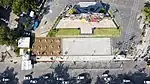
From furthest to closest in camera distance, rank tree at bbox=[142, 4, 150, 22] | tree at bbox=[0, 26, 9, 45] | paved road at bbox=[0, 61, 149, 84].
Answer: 1. tree at bbox=[142, 4, 150, 22]
2. paved road at bbox=[0, 61, 149, 84]
3. tree at bbox=[0, 26, 9, 45]

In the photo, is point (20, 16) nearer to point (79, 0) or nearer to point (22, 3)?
point (22, 3)

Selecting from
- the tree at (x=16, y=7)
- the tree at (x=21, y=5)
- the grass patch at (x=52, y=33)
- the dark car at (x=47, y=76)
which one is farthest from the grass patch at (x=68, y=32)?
the tree at (x=16, y=7)

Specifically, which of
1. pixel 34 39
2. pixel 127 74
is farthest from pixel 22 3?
pixel 127 74

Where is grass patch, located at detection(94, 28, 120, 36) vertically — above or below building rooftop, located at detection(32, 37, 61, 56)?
above

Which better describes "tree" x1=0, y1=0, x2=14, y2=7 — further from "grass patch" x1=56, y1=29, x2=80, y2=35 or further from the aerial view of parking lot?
"grass patch" x1=56, y1=29, x2=80, y2=35

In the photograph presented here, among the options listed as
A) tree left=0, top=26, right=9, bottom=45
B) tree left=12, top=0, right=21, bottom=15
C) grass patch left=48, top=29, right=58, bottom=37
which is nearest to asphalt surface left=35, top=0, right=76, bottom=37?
grass patch left=48, top=29, right=58, bottom=37

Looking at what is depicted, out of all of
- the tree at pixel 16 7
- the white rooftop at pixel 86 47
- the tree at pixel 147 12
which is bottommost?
the white rooftop at pixel 86 47

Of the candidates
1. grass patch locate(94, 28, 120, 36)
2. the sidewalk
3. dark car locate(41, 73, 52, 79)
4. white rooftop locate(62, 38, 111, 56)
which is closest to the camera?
dark car locate(41, 73, 52, 79)

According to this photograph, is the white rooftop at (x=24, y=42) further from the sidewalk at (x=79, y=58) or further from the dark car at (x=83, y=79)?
the dark car at (x=83, y=79)
